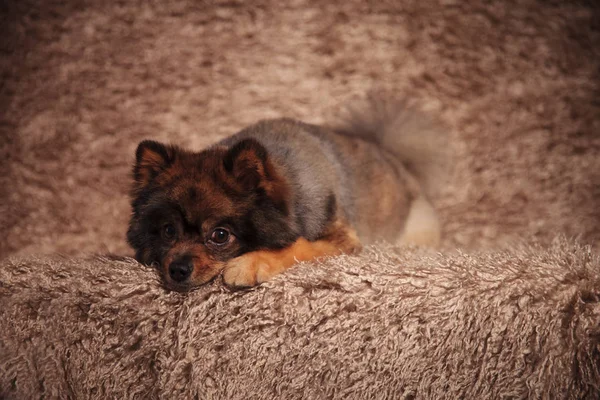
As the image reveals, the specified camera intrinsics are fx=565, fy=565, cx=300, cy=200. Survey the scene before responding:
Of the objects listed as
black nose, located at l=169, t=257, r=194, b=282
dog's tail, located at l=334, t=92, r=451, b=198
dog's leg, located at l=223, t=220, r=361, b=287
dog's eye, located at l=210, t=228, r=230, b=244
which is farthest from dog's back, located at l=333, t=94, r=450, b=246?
black nose, located at l=169, t=257, r=194, b=282

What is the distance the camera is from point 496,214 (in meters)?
2.97

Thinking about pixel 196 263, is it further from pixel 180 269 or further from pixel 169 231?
pixel 169 231

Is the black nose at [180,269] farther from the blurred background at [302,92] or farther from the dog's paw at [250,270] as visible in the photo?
the blurred background at [302,92]

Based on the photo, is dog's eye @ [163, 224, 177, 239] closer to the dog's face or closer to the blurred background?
the dog's face

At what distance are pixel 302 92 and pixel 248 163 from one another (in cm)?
138

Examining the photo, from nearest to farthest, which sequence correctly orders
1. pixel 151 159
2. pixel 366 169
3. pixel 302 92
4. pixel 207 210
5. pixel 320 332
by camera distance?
pixel 320 332, pixel 207 210, pixel 151 159, pixel 366 169, pixel 302 92

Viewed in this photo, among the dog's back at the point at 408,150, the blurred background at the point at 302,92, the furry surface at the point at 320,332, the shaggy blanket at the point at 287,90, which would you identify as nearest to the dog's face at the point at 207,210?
the furry surface at the point at 320,332

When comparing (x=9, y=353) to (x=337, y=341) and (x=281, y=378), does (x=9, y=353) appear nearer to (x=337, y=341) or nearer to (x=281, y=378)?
(x=281, y=378)

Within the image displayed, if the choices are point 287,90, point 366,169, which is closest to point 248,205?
point 366,169

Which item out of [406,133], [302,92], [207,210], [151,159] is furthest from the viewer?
[302,92]

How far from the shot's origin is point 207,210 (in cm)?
161

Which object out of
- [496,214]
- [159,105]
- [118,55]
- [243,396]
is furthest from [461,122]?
[243,396]

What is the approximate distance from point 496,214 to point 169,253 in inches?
77.1

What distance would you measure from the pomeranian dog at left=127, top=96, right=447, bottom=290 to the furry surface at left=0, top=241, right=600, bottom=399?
87mm
